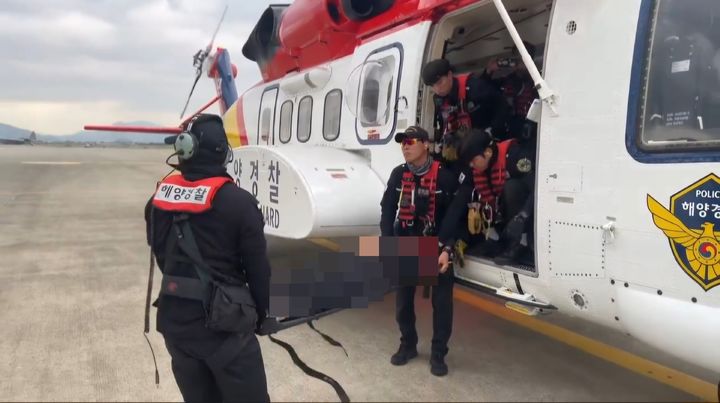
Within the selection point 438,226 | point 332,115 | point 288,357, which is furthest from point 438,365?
point 332,115

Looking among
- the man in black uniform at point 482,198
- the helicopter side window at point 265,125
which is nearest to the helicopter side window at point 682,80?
the man in black uniform at point 482,198

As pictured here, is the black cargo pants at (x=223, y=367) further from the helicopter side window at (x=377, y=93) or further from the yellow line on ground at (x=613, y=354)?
the helicopter side window at (x=377, y=93)

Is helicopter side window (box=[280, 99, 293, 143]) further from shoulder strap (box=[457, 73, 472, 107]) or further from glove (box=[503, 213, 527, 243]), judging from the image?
glove (box=[503, 213, 527, 243])

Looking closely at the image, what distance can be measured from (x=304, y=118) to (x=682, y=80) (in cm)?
402

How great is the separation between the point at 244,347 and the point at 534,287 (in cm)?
174

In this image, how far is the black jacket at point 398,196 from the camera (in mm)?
3568

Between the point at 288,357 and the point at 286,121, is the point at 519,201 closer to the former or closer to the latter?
the point at 288,357

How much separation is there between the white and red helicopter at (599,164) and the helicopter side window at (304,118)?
1.23 m

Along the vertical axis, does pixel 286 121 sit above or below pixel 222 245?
above

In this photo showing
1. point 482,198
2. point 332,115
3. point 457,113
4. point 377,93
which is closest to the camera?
point 482,198

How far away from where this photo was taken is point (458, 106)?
389 cm

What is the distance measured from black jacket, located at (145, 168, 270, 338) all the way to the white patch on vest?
5cm

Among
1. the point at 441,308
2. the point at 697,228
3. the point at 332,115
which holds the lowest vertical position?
the point at 441,308

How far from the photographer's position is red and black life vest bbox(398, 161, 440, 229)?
3557 mm
